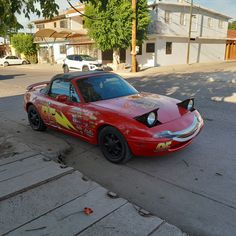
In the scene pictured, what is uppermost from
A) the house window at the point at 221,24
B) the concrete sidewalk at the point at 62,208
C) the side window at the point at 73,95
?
the house window at the point at 221,24

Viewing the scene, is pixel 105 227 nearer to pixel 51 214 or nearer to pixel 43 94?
pixel 51 214

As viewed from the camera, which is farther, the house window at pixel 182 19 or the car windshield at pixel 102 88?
the house window at pixel 182 19

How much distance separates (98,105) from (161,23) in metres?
24.1

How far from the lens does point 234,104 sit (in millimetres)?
8734

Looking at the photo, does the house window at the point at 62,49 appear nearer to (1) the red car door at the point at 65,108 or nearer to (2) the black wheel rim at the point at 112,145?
(1) the red car door at the point at 65,108

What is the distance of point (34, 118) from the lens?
20.5 feet

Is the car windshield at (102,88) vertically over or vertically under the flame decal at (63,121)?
over

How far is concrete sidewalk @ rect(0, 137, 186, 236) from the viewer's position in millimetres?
2738

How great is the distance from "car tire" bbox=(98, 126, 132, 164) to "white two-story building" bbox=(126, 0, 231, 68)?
2266 cm

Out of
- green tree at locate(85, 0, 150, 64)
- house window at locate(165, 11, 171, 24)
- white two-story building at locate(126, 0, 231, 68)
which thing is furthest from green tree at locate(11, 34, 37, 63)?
house window at locate(165, 11, 171, 24)

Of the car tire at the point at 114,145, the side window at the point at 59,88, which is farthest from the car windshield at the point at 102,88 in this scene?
the car tire at the point at 114,145

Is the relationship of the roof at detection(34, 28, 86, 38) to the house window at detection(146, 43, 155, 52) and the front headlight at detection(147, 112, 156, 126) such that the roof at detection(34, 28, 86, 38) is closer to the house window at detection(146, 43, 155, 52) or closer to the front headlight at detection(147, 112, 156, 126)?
the house window at detection(146, 43, 155, 52)

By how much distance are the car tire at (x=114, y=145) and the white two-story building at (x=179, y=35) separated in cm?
2266

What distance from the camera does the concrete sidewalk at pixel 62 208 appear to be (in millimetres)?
2738
